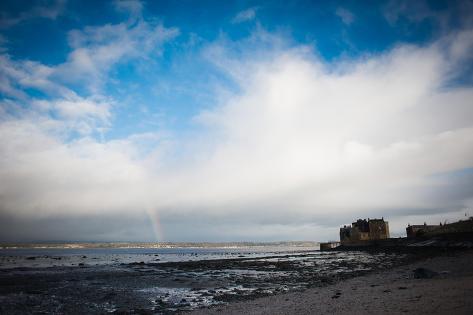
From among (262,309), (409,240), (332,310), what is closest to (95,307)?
(262,309)

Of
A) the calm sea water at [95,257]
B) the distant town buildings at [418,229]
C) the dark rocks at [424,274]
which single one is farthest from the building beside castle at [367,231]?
the dark rocks at [424,274]

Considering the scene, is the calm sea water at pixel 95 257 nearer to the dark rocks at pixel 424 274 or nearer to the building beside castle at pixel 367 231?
the building beside castle at pixel 367 231

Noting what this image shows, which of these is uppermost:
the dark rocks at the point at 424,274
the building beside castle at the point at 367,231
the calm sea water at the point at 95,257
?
the dark rocks at the point at 424,274

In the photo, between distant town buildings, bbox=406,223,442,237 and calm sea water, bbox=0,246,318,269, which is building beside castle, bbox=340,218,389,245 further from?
calm sea water, bbox=0,246,318,269

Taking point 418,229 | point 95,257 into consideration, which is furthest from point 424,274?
point 95,257

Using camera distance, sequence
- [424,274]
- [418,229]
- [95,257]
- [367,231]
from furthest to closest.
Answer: [367,231]
[95,257]
[418,229]
[424,274]

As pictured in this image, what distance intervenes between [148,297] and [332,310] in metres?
12.9

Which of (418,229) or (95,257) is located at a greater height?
(418,229)

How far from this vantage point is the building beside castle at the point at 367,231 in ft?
322

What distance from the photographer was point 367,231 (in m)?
99.6

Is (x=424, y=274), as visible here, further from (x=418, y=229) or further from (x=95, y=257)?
(x=95, y=257)

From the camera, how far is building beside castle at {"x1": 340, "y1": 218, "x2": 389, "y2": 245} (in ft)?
322

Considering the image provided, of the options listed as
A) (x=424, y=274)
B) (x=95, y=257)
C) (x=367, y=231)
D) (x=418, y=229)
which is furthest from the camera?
(x=367, y=231)

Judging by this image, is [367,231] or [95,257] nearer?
[95,257]
